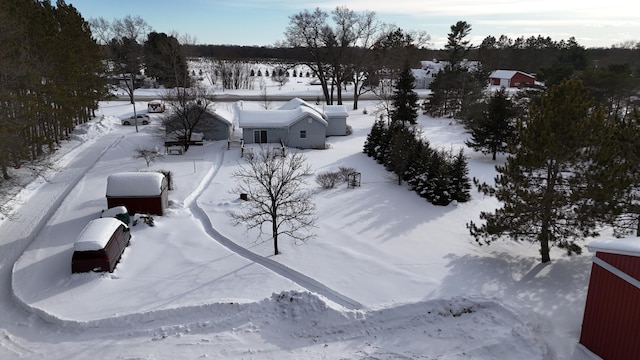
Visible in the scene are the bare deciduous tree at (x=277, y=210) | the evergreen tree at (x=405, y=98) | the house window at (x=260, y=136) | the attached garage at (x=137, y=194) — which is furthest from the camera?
the evergreen tree at (x=405, y=98)

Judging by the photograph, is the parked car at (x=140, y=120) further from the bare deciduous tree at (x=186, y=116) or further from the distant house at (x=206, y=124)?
the distant house at (x=206, y=124)

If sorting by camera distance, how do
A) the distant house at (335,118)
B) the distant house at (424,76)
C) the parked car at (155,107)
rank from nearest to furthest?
the distant house at (335,118) → the parked car at (155,107) → the distant house at (424,76)

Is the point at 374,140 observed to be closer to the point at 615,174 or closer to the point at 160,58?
the point at 615,174

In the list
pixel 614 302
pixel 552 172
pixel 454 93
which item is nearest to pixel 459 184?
pixel 552 172

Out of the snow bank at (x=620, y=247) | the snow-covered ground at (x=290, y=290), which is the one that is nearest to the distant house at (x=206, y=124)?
the snow-covered ground at (x=290, y=290)

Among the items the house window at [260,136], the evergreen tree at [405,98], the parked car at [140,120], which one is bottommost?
the house window at [260,136]

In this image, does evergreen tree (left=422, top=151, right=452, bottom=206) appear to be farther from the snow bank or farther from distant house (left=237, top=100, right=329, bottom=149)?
distant house (left=237, top=100, right=329, bottom=149)

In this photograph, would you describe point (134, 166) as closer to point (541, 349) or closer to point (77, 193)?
point (77, 193)

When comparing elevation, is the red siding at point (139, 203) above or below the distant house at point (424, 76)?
below
